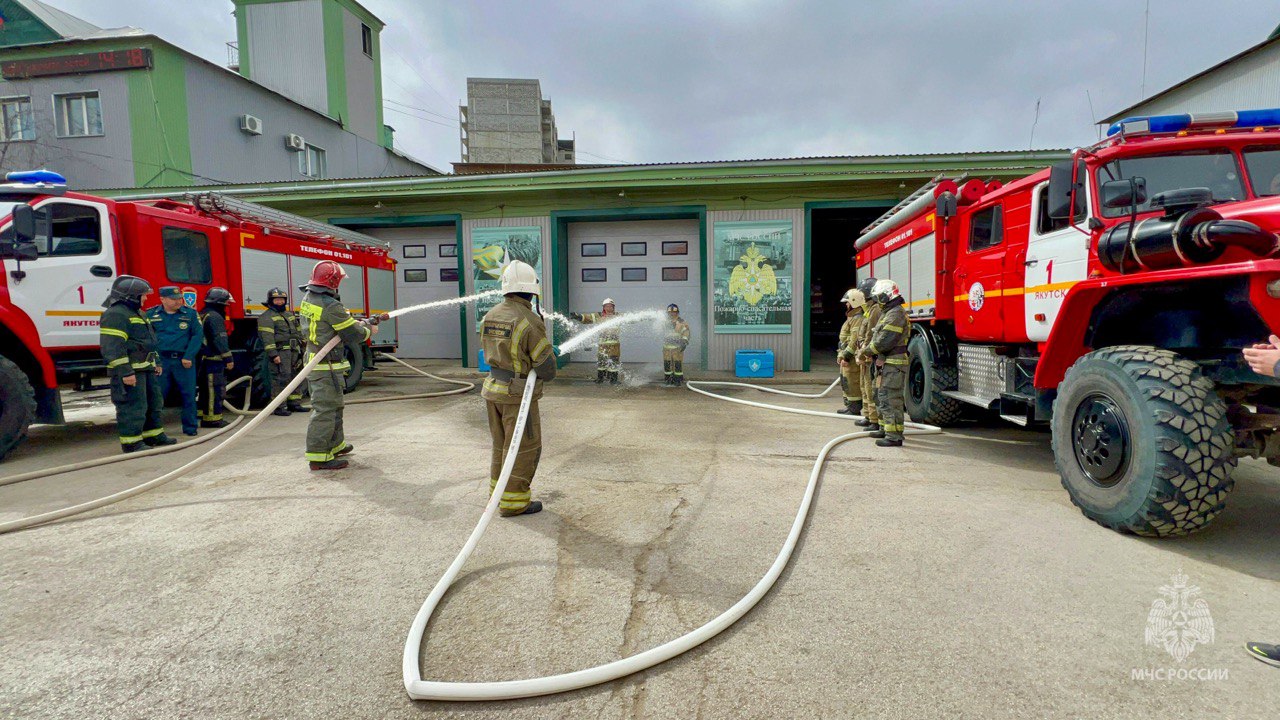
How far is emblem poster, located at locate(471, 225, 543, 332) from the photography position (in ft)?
46.2

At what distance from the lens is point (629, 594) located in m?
2.94

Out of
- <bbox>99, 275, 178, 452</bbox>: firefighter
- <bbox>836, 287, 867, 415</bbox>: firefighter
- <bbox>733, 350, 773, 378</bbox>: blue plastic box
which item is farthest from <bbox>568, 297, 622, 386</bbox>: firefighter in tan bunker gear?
<bbox>99, 275, 178, 452</bbox>: firefighter

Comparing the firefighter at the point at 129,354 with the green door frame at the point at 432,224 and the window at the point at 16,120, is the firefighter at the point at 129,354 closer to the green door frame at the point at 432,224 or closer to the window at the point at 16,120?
the green door frame at the point at 432,224

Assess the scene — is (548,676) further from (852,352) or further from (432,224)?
(432,224)

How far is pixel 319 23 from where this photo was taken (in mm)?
23703

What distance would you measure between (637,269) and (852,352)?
7913 millimetres

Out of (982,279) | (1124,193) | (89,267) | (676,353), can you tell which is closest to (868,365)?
(982,279)

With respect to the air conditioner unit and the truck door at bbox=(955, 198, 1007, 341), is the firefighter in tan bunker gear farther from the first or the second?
the air conditioner unit

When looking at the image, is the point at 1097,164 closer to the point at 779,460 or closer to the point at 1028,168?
the point at 779,460

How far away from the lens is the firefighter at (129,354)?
5648mm

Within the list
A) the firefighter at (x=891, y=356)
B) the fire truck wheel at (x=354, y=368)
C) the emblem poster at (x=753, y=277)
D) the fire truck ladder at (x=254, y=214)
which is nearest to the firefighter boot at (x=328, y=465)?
the firefighter at (x=891, y=356)

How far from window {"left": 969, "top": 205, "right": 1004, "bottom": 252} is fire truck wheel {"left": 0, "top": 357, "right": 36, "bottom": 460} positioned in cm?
978

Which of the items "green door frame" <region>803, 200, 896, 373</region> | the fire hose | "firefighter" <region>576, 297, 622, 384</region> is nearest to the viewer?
the fire hose

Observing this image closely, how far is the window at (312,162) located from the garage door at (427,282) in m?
10.1
